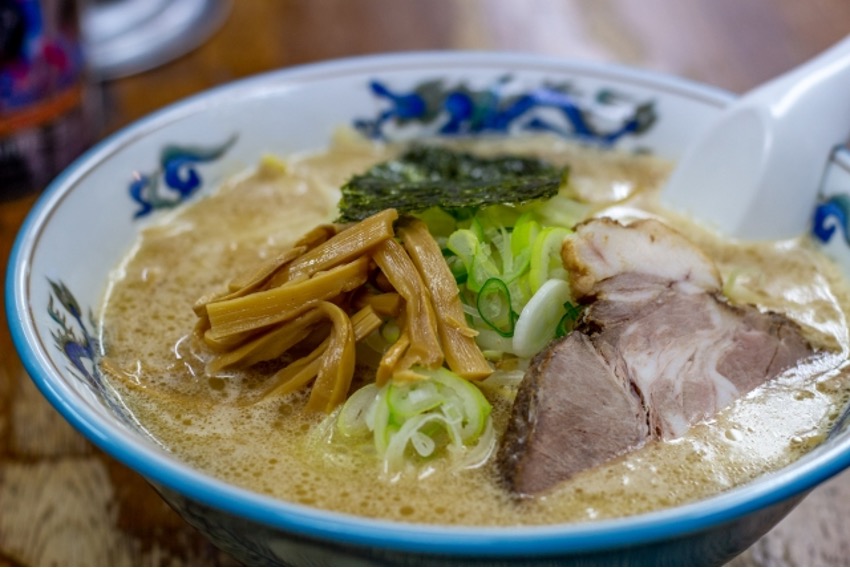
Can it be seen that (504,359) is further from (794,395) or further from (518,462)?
(794,395)

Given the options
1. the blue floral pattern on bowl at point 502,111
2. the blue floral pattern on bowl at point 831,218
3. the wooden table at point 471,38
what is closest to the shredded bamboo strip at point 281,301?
the wooden table at point 471,38

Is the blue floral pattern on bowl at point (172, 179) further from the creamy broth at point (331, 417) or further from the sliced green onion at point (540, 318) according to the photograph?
the sliced green onion at point (540, 318)

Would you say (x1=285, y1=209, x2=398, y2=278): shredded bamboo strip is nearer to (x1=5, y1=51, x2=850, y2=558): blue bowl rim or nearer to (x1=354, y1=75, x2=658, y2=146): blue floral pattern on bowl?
(x1=5, y1=51, x2=850, y2=558): blue bowl rim

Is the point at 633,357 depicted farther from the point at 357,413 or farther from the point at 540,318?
the point at 357,413

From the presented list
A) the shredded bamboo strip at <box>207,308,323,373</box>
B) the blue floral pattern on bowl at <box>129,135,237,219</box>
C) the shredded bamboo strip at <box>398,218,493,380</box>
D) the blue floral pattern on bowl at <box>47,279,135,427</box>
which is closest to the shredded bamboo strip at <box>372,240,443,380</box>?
the shredded bamboo strip at <box>398,218,493,380</box>

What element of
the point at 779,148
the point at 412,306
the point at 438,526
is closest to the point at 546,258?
the point at 412,306
